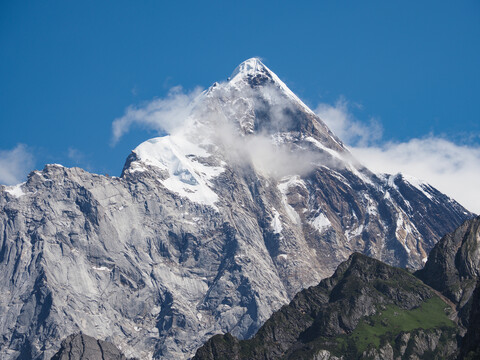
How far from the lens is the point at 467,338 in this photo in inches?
7052

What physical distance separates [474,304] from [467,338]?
7.32 m

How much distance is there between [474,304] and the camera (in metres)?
184
